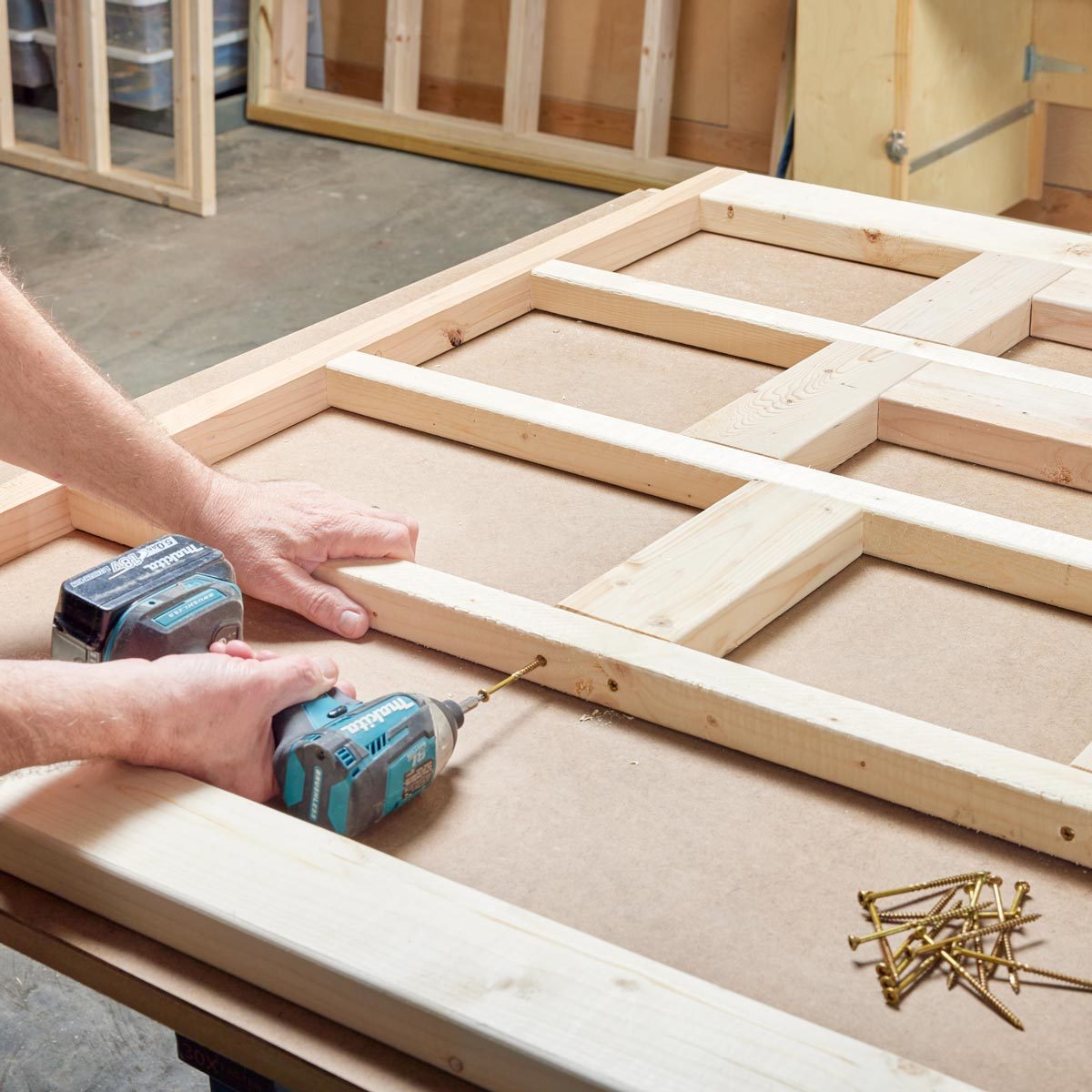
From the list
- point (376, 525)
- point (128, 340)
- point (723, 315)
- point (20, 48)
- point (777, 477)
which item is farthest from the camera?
point (20, 48)

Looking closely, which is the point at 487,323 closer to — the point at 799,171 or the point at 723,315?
the point at 723,315

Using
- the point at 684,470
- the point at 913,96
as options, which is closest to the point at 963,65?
the point at 913,96

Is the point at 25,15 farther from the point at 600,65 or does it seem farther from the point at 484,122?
the point at 600,65

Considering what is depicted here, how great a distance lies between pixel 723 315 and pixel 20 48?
477 centimetres

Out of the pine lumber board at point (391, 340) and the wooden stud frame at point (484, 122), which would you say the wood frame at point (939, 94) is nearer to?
the wooden stud frame at point (484, 122)

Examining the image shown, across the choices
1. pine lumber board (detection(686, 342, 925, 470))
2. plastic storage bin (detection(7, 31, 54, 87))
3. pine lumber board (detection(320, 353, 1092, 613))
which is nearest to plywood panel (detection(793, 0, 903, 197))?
pine lumber board (detection(686, 342, 925, 470))

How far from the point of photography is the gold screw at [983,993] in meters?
1.09

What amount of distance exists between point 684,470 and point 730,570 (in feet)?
0.88

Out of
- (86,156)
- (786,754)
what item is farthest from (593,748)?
(86,156)

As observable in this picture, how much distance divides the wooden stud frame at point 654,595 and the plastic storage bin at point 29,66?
168 inches

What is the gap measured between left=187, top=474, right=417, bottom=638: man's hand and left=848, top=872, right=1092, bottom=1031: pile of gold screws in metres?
0.67

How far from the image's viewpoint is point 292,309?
4.31 m

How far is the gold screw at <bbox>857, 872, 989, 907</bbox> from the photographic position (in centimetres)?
120

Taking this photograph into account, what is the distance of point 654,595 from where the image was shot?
1554mm
